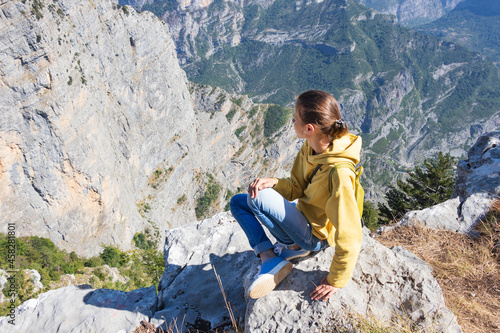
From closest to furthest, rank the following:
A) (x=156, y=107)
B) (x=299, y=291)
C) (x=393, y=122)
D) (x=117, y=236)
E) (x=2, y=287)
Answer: (x=299, y=291) → (x=2, y=287) → (x=117, y=236) → (x=156, y=107) → (x=393, y=122)

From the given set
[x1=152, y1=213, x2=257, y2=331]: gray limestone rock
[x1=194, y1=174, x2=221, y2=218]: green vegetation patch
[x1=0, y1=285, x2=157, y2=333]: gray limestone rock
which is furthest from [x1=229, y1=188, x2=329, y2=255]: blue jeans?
[x1=194, y1=174, x2=221, y2=218]: green vegetation patch

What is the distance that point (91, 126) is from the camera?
34875 mm

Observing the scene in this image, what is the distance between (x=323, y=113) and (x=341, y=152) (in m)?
0.49

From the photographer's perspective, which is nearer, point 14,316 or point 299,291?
point 299,291

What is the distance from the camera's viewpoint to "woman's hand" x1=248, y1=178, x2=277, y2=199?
11.5 ft

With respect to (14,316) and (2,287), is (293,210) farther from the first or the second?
(2,287)

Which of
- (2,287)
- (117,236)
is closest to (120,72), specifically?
(117,236)

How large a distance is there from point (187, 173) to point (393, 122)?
181469mm

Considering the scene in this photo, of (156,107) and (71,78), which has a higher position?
(71,78)

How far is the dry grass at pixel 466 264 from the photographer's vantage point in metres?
3.36

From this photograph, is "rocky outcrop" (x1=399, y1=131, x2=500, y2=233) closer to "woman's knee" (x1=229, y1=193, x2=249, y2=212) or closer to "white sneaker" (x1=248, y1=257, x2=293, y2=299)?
"white sneaker" (x1=248, y1=257, x2=293, y2=299)

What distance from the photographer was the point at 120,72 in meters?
47.8

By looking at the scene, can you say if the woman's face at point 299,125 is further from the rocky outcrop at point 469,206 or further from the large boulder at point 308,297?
the rocky outcrop at point 469,206

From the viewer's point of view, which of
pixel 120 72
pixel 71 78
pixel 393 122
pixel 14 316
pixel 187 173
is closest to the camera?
pixel 14 316
